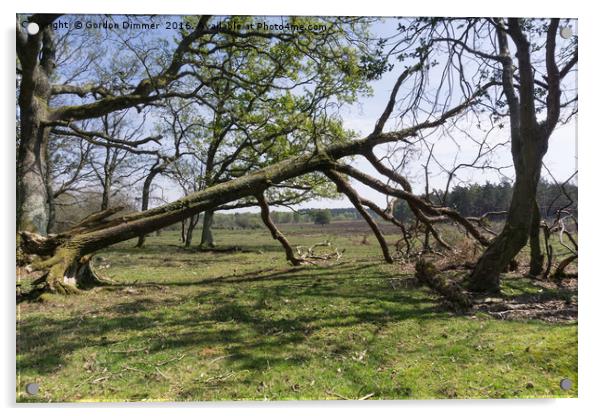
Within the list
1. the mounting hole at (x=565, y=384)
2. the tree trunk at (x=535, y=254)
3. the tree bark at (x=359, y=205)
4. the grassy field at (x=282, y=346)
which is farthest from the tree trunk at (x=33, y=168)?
the tree trunk at (x=535, y=254)

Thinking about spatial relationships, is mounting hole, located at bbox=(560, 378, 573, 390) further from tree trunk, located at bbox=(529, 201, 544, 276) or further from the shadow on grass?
tree trunk, located at bbox=(529, 201, 544, 276)

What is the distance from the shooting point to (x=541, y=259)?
5.80 meters

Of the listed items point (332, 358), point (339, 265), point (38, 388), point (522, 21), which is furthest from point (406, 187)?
point (38, 388)

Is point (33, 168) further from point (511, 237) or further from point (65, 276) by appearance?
point (511, 237)

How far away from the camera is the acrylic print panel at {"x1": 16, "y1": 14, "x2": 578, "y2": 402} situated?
3.40m

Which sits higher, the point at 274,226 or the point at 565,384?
the point at 274,226

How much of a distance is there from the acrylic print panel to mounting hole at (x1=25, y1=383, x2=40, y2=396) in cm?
2

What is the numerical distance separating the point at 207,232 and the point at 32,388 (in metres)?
2.66

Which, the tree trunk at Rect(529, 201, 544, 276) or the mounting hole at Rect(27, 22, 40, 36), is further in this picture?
the tree trunk at Rect(529, 201, 544, 276)

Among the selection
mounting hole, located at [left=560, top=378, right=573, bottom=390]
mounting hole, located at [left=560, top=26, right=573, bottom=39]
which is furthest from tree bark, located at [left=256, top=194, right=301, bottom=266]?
mounting hole, located at [left=560, top=26, right=573, bottom=39]

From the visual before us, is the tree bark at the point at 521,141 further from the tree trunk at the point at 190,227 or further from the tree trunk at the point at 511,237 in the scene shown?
the tree trunk at the point at 190,227

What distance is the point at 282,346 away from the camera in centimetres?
364

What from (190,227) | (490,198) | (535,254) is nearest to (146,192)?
(190,227)

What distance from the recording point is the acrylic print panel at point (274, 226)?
340 cm
